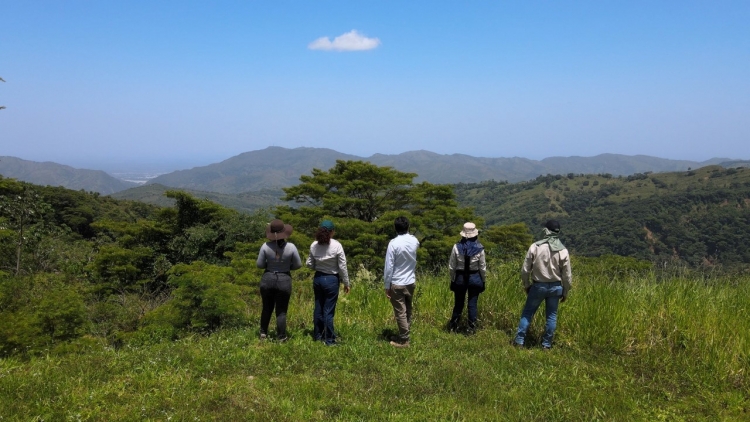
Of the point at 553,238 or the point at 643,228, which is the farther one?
the point at 643,228

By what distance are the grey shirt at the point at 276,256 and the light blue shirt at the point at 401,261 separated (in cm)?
129

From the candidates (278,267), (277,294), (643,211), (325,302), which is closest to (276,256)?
(278,267)

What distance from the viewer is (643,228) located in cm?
10006

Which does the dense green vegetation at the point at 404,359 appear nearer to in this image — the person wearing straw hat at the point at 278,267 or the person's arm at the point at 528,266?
the person wearing straw hat at the point at 278,267

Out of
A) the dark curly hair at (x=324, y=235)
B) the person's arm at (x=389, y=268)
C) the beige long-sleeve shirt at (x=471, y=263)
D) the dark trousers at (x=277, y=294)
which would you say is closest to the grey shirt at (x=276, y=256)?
the dark trousers at (x=277, y=294)

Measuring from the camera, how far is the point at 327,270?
5875 millimetres

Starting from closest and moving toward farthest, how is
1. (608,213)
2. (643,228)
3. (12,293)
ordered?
(12,293), (643,228), (608,213)

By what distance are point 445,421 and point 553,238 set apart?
9.88 feet

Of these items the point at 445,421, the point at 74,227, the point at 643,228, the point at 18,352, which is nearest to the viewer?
the point at 445,421

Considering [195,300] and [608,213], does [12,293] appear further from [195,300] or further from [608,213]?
[608,213]

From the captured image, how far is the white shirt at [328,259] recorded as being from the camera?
19.1 feet

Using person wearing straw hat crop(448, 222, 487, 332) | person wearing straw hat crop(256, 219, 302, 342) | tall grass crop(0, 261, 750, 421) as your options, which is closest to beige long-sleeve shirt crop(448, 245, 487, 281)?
person wearing straw hat crop(448, 222, 487, 332)

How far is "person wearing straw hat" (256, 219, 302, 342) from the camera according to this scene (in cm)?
577

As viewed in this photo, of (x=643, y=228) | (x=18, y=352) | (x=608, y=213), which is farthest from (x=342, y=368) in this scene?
(x=608, y=213)
